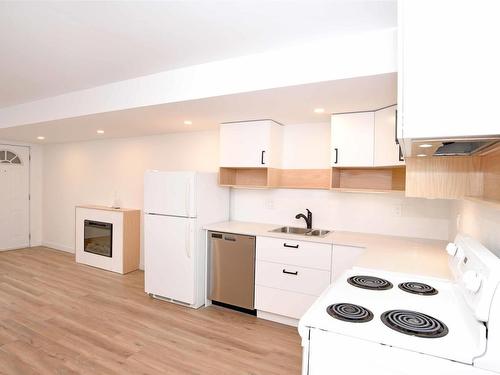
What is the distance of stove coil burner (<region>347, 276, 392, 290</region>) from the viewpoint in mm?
1643

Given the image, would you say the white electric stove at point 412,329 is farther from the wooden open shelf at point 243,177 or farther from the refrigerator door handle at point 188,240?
the wooden open shelf at point 243,177

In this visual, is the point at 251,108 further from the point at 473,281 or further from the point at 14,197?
the point at 14,197

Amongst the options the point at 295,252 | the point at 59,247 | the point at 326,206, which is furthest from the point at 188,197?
the point at 59,247

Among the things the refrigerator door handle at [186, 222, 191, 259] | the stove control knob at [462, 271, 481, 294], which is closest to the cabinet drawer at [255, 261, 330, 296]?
the refrigerator door handle at [186, 222, 191, 259]

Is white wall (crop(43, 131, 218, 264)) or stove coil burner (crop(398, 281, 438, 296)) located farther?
white wall (crop(43, 131, 218, 264))

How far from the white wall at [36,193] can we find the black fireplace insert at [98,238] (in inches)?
85.8

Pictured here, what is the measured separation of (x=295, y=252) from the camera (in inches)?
119

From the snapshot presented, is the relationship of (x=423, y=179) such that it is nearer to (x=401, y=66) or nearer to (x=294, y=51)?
(x=401, y=66)

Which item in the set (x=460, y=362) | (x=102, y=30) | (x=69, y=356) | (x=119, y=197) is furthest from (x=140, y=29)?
(x=119, y=197)

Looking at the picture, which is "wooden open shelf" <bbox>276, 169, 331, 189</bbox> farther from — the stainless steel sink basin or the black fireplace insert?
the black fireplace insert

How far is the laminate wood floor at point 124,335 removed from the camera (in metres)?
2.37

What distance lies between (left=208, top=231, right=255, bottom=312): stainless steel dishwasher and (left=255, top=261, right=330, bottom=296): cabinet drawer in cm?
12

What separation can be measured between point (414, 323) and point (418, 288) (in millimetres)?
469

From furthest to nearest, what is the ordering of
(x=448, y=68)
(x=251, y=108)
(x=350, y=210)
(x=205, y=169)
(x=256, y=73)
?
(x=205, y=169) → (x=350, y=210) → (x=251, y=108) → (x=256, y=73) → (x=448, y=68)
